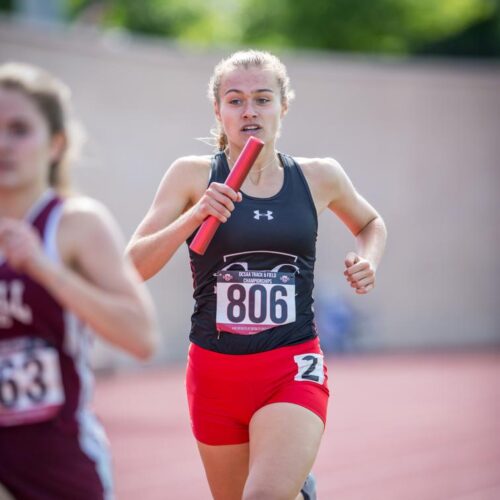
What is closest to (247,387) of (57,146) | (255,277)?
(255,277)

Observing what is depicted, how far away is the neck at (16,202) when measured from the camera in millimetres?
2643

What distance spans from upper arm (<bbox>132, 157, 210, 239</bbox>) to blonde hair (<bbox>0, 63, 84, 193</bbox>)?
0.99 meters

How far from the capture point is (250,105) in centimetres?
377

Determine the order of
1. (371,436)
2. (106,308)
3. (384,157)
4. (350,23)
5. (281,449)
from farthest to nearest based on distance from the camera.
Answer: (350,23) → (384,157) → (371,436) → (281,449) → (106,308)

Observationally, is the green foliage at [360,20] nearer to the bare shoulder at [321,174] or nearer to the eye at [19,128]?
the bare shoulder at [321,174]

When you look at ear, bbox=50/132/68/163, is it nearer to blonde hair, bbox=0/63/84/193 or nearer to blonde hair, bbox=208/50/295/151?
blonde hair, bbox=0/63/84/193

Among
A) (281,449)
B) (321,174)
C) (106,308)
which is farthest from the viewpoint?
(321,174)

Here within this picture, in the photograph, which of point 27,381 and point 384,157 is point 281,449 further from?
point 384,157

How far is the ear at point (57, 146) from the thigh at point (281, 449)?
1.24m

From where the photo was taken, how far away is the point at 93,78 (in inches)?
580

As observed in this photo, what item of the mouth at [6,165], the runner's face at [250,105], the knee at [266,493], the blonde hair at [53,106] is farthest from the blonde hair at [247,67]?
the mouth at [6,165]

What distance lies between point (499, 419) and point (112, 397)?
4.24 m

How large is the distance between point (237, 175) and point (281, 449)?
89 cm

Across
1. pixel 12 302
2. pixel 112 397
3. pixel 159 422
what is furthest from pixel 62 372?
pixel 112 397
